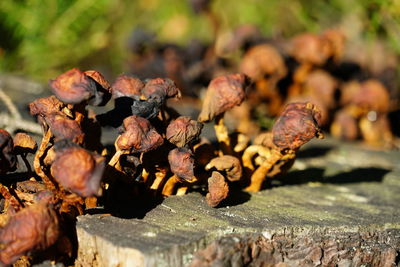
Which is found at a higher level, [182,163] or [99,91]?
[99,91]

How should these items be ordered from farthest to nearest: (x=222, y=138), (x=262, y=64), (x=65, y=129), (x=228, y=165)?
(x=262, y=64), (x=222, y=138), (x=228, y=165), (x=65, y=129)

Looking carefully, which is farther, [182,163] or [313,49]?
[313,49]

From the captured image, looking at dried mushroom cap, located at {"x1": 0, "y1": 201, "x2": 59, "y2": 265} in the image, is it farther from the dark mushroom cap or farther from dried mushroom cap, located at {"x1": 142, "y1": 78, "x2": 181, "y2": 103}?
dried mushroom cap, located at {"x1": 142, "y1": 78, "x2": 181, "y2": 103}

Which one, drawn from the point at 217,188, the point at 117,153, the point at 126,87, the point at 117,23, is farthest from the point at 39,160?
the point at 117,23

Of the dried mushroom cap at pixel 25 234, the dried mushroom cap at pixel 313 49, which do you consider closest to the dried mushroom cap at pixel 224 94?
the dried mushroom cap at pixel 25 234

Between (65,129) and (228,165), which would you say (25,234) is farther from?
(228,165)

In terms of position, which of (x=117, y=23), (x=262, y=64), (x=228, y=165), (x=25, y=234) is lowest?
(x=25, y=234)

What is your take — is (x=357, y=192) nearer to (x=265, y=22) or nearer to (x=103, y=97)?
(x=103, y=97)

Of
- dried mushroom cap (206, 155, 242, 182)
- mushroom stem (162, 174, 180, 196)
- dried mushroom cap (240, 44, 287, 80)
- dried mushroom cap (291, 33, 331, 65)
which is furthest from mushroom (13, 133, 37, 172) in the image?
A: dried mushroom cap (291, 33, 331, 65)
